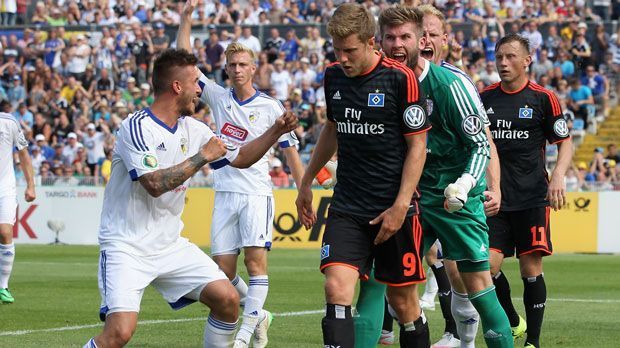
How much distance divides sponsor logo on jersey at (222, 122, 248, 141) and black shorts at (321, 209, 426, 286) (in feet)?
12.4

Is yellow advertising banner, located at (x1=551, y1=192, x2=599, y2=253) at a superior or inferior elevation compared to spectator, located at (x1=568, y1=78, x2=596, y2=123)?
inferior

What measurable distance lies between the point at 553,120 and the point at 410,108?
323 centimetres

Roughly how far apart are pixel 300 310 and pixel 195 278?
19.2ft

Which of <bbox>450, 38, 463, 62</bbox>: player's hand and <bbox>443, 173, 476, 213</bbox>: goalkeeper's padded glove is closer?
<bbox>443, 173, 476, 213</bbox>: goalkeeper's padded glove

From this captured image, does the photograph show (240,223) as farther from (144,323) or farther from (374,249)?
(374,249)

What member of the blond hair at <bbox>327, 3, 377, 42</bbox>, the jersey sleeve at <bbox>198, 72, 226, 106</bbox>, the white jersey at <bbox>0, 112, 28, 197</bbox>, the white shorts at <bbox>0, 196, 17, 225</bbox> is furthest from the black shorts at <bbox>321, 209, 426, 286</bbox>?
the white jersey at <bbox>0, 112, 28, 197</bbox>

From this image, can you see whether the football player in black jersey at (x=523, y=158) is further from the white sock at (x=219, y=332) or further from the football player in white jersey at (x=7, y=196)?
the football player in white jersey at (x=7, y=196)

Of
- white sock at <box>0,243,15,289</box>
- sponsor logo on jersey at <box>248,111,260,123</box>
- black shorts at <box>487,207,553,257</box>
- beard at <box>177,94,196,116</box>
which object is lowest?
white sock at <box>0,243,15,289</box>

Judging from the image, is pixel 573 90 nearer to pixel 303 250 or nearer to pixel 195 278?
pixel 303 250

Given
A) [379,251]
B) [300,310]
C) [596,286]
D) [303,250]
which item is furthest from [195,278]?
[303,250]

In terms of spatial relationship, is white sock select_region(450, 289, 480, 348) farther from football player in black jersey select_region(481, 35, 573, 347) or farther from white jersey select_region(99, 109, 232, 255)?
white jersey select_region(99, 109, 232, 255)

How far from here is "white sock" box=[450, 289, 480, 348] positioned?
31.2ft

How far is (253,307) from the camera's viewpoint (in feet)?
36.4

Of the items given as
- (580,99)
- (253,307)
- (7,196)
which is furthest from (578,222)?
(253,307)
